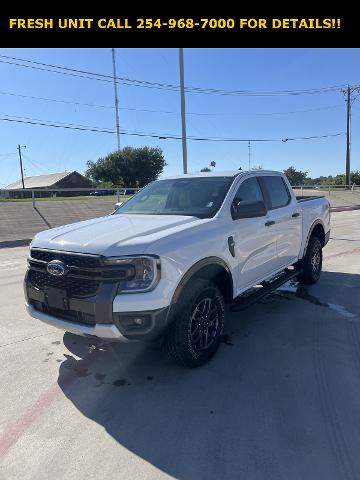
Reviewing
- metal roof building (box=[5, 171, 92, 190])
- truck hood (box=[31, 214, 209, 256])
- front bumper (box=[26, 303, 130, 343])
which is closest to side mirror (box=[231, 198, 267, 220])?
truck hood (box=[31, 214, 209, 256])

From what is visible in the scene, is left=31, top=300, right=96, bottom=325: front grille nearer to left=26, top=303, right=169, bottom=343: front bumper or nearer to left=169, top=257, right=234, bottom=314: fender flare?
left=26, top=303, right=169, bottom=343: front bumper

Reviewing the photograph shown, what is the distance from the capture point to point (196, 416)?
2.89 m

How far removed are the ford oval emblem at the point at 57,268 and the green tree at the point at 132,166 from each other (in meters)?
58.2

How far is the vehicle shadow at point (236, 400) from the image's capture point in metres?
2.43

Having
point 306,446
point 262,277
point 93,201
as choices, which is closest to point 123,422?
point 306,446

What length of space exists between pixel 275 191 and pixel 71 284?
10.7 feet

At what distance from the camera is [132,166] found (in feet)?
202

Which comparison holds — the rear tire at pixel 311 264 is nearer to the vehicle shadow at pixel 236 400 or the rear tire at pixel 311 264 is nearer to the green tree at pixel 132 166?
the vehicle shadow at pixel 236 400

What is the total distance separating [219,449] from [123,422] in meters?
0.76

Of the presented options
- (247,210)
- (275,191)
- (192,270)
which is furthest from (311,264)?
(192,270)

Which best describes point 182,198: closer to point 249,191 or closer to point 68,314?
point 249,191

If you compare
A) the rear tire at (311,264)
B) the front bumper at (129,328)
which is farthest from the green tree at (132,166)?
the front bumper at (129,328)

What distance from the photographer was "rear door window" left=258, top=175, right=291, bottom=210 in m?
5.06

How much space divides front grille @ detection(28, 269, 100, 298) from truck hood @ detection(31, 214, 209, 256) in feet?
0.83
